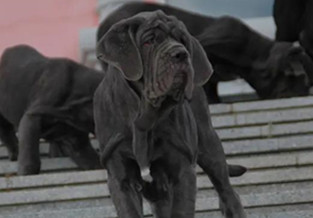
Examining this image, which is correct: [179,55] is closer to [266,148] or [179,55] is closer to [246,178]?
[246,178]

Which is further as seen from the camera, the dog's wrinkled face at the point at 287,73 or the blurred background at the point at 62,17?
→ the blurred background at the point at 62,17

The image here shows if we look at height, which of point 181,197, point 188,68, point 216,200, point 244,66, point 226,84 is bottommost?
point 226,84

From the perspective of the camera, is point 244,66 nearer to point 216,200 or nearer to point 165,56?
point 216,200

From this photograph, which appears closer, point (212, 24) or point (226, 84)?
point (212, 24)

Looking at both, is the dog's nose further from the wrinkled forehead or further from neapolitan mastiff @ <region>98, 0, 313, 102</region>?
neapolitan mastiff @ <region>98, 0, 313, 102</region>

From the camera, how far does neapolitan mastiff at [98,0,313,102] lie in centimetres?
843

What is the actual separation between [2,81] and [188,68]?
400cm

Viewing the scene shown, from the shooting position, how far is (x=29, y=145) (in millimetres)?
7418

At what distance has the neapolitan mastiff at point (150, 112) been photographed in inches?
172

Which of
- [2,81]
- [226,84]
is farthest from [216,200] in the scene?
[226,84]

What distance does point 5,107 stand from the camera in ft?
26.5

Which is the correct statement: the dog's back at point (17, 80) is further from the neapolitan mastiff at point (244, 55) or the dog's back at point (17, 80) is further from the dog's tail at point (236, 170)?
the dog's tail at point (236, 170)

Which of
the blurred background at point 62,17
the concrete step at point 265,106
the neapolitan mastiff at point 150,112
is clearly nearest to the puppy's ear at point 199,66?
the neapolitan mastiff at point 150,112

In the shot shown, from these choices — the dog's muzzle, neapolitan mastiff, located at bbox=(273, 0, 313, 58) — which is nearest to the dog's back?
neapolitan mastiff, located at bbox=(273, 0, 313, 58)
